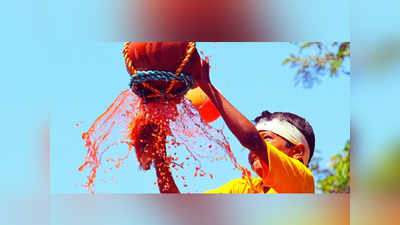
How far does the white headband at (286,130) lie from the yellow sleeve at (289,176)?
6 centimetres

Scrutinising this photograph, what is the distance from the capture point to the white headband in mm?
2418

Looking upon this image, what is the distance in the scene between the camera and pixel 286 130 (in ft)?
8.00

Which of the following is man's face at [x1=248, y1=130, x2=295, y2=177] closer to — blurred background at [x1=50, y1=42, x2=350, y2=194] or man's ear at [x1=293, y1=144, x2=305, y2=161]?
man's ear at [x1=293, y1=144, x2=305, y2=161]

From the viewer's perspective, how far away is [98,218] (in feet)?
7.91

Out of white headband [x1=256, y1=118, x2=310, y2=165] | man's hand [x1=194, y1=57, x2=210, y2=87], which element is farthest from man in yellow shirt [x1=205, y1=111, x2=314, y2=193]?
man's hand [x1=194, y1=57, x2=210, y2=87]

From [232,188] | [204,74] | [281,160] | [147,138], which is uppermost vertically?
[204,74]

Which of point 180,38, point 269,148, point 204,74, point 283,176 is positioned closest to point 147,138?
point 204,74

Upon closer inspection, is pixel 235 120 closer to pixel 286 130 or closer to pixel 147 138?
pixel 286 130

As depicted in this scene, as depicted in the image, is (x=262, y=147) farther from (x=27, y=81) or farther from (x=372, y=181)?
(x=27, y=81)

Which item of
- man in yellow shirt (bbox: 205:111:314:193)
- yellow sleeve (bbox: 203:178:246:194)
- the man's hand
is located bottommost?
yellow sleeve (bbox: 203:178:246:194)

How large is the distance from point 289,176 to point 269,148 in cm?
19

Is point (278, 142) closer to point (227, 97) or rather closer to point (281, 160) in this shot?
point (281, 160)

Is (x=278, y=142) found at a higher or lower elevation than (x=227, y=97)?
lower

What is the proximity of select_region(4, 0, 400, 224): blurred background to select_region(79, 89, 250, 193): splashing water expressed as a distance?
192 millimetres
